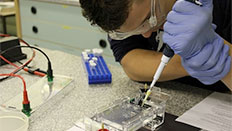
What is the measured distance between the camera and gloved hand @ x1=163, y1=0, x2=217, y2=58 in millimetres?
710

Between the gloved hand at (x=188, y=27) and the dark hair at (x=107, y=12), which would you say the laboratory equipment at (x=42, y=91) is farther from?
the gloved hand at (x=188, y=27)

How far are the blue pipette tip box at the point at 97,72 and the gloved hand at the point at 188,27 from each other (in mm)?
352

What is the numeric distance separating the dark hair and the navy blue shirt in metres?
0.31

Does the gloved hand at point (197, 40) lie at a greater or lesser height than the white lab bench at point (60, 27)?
greater

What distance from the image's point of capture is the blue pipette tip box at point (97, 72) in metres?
1.03

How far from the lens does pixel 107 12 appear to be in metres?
0.72

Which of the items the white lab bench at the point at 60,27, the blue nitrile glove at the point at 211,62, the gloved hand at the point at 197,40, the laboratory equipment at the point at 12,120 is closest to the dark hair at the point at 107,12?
the gloved hand at the point at 197,40

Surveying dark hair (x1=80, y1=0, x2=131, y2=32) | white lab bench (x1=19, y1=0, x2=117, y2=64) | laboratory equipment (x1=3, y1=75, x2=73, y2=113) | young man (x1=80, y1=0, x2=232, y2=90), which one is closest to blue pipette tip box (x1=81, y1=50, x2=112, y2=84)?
laboratory equipment (x1=3, y1=75, x2=73, y2=113)

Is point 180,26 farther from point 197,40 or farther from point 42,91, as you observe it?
point 42,91

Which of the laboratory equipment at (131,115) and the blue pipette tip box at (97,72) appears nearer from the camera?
the laboratory equipment at (131,115)

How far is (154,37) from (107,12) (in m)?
0.40

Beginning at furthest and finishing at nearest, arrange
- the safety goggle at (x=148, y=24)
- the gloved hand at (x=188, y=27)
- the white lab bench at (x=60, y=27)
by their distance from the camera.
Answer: the white lab bench at (x=60, y=27), the safety goggle at (x=148, y=24), the gloved hand at (x=188, y=27)

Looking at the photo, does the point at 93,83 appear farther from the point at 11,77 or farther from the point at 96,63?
the point at 11,77

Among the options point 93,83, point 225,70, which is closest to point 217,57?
point 225,70
